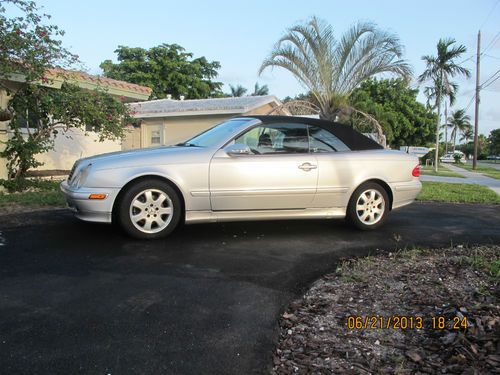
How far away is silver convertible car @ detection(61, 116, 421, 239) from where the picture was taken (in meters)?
5.04

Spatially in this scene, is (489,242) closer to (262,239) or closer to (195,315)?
(262,239)

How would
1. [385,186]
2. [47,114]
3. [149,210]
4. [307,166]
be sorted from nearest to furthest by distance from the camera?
[149,210] → [307,166] → [385,186] → [47,114]

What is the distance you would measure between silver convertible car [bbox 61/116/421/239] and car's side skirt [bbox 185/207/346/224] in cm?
1

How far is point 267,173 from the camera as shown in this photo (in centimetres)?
539

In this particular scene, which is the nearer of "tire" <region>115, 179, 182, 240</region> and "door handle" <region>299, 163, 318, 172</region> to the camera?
"tire" <region>115, 179, 182, 240</region>

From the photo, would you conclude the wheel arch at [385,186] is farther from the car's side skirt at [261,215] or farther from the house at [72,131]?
the house at [72,131]

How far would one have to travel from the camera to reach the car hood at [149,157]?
5059mm

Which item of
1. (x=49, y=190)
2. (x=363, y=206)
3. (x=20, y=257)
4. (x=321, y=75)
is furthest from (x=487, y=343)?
(x=321, y=75)

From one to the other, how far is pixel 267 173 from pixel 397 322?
8.98 feet

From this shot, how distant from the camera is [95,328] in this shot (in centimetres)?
284

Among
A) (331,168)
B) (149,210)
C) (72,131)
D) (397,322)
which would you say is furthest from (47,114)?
(397,322)
